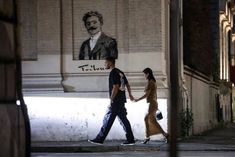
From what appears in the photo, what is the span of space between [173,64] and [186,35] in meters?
24.0

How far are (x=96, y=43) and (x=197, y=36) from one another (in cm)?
1175

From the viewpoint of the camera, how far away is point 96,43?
1809 cm

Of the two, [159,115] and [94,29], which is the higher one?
[94,29]

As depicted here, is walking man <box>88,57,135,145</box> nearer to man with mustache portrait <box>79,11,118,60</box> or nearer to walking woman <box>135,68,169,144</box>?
walking woman <box>135,68,169,144</box>

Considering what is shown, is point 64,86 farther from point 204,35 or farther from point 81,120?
point 204,35

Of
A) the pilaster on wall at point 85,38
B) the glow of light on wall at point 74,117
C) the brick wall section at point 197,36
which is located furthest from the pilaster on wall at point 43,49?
the brick wall section at point 197,36

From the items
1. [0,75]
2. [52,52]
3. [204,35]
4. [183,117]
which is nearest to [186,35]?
[204,35]

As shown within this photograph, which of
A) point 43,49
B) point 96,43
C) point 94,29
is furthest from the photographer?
point 43,49

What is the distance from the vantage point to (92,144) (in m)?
16.8

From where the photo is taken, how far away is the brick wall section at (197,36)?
90.2ft

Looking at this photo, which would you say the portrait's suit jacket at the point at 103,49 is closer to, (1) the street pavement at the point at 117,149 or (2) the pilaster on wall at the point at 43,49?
(2) the pilaster on wall at the point at 43,49
